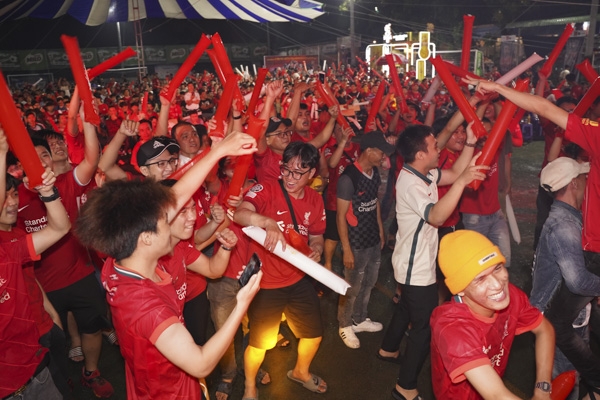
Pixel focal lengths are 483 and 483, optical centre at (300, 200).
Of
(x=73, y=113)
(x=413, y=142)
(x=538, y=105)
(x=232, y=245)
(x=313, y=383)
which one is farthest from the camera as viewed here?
(x=73, y=113)

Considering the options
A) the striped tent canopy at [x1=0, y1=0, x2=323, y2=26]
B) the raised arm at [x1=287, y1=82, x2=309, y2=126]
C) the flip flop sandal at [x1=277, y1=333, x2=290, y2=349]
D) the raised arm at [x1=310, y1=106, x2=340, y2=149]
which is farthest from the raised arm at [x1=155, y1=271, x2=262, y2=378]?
the striped tent canopy at [x1=0, y1=0, x2=323, y2=26]

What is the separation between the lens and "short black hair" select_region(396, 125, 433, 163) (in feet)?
12.8

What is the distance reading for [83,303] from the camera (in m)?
4.11

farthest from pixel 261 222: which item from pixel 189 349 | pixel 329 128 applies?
pixel 329 128

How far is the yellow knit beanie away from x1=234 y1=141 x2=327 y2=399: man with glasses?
1.50m

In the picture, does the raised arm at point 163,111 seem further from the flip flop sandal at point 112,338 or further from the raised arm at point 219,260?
the raised arm at point 219,260

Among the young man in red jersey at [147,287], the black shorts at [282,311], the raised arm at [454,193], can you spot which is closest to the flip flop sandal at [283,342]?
the black shorts at [282,311]

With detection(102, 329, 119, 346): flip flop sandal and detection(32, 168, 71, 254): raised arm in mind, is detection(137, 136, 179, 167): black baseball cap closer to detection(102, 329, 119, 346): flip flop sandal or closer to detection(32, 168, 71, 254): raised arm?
detection(32, 168, 71, 254): raised arm

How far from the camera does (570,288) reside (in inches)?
137

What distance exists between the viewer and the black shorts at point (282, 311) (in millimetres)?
3941

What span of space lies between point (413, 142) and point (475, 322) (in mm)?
1852

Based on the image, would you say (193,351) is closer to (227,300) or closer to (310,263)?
(310,263)

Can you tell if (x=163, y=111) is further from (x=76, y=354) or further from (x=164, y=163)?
(x=76, y=354)

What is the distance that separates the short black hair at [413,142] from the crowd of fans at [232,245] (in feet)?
0.04
